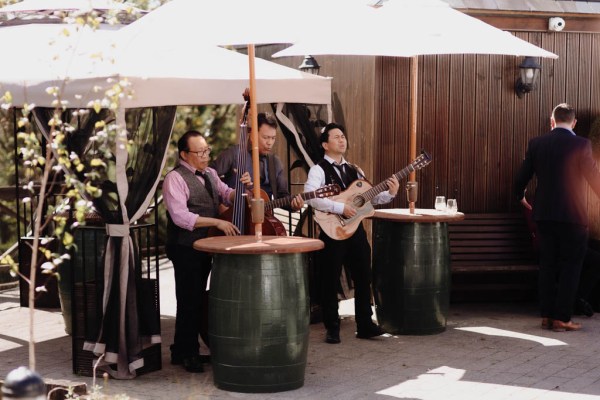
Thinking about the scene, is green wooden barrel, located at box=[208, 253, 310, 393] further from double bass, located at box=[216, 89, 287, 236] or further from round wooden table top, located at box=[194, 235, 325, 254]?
double bass, located at box=[216, 89, 287, 236]

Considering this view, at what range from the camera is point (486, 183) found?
9.79 metres

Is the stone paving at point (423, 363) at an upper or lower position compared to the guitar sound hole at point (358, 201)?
lower

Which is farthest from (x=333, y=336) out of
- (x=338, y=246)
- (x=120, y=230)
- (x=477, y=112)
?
(x=477, y=112)

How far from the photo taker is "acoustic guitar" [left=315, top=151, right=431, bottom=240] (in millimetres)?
7848

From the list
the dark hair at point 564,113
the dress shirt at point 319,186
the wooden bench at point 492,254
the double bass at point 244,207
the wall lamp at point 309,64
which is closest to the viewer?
the double bass at point 244,207

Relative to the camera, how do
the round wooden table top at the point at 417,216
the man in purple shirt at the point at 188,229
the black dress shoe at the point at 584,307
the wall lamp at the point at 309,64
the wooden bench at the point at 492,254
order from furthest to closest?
the wall lamp at the point at 309,64 < the wooden bench at the point at 492,254 < the black dress shoe at the point at 584,307 < the round wooden table top at the point at 417,216 < the man in purple shirt at the point at 188,229

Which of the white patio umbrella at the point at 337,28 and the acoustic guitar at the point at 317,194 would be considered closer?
the white patio umbrella at the point at 337,28

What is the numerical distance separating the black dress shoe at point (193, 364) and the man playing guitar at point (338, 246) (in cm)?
129

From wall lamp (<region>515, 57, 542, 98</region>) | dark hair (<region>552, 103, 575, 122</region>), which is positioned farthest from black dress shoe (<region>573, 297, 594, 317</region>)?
wall lamp (<region>515, 57, 542, 98</region>)

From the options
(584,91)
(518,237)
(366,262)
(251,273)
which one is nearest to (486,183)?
(518,237)

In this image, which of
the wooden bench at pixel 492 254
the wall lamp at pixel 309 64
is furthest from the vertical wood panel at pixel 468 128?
the wall lamp at pixel 309 64

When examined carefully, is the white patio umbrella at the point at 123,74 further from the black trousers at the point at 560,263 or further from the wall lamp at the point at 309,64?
the wall lamp at the point at 309,64

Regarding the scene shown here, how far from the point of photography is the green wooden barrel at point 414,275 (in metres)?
8.16

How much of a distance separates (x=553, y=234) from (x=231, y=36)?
3.51 meters
